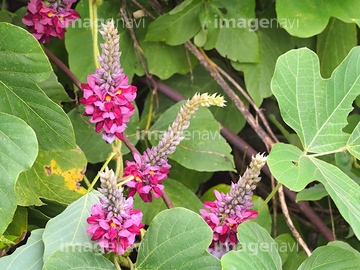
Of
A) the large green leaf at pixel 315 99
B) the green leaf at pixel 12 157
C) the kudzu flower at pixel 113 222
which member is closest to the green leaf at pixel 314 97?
the large green leaf at pixel 315 99

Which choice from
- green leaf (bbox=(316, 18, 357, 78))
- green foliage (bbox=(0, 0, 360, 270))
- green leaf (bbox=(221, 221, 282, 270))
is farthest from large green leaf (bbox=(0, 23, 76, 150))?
green leaf (bbox=(316, 18, 357, 78))

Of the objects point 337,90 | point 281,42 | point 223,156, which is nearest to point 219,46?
point 281,42

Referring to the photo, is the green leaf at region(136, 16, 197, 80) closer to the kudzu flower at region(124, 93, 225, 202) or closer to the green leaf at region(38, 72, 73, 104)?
the green leaf at region(38, 72, 73, 104)

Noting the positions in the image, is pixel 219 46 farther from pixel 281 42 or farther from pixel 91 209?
pixel 91 209

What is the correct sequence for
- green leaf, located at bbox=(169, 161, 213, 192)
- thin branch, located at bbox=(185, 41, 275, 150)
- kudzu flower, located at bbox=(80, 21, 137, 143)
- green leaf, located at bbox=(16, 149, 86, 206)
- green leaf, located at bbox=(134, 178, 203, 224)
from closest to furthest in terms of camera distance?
kudzu flower, located at bbox=(80, 21, 137, 143)
green leaf, located at bbox=(16, 149, 86, 206)
green leaf, located at bbox=(134, 178, 203, 224)
thin branch, located at bbox=(185, 41, 275, 150)
green leaf, located at bbox=(169, 161, 213, 192)

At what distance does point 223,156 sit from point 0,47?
0.61 m

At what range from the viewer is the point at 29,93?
3.24ft

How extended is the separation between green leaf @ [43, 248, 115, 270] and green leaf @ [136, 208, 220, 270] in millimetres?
80

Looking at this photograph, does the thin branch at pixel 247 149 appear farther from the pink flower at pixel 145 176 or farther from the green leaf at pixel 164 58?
the pink flower at pixel 145 176

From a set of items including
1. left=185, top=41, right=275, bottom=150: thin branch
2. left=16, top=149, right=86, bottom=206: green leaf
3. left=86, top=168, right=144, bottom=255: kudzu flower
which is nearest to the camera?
left=86, top=168, right=144, bottom=255: kudzu flower

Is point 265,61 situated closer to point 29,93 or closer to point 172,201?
point 172,201

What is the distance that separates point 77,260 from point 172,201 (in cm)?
48

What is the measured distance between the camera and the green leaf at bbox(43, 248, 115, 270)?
884mm

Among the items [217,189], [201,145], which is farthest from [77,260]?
[217,189]
